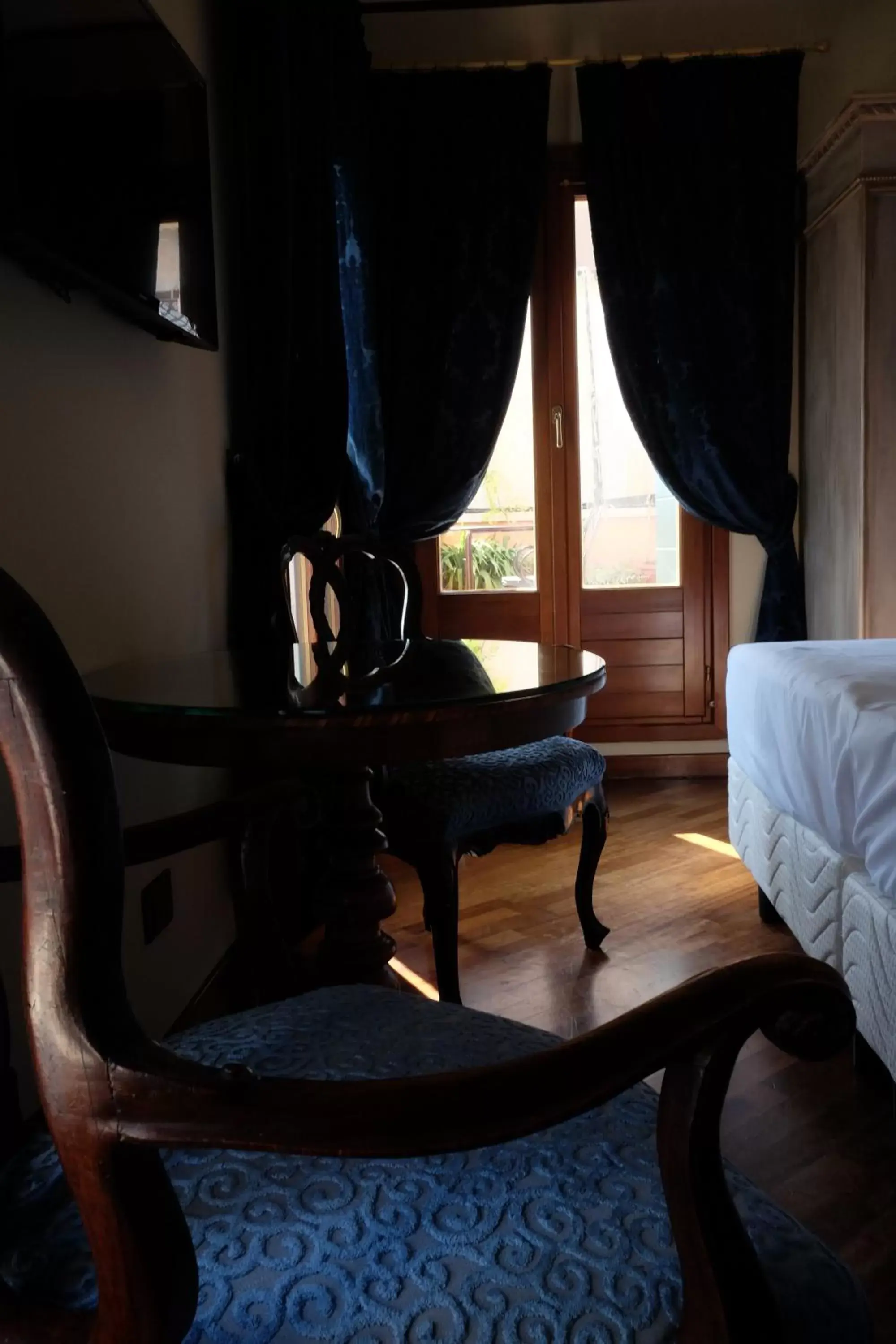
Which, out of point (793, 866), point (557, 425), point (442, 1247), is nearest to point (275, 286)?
point (557, 425)

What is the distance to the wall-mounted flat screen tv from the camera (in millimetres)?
1318

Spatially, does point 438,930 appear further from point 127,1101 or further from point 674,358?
point 674,358

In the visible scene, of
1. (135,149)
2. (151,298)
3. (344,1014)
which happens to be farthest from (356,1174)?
(135,149)

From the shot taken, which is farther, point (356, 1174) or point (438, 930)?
point (438, 930)

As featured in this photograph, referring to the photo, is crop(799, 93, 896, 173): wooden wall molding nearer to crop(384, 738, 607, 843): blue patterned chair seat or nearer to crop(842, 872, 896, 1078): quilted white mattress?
crop(384, 738, 607, 843): blue patterned chair seat

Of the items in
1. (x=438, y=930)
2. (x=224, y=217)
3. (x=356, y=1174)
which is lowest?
(x=438, y=930)

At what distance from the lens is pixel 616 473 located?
12.9ft

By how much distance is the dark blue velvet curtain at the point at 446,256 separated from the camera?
142 inches

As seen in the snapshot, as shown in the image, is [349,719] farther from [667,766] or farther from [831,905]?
[667,766]

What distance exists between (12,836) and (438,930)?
88 cm

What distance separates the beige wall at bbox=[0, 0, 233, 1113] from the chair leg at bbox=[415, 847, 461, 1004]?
51 centimetres

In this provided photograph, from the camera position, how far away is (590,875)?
2387 millimetres

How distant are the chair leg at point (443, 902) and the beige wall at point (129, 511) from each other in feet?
1.68

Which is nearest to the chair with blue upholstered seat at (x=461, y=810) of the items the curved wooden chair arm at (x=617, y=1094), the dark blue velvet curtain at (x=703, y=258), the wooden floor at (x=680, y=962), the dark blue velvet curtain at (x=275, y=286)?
the wooden floor at (x=680, y=962)
